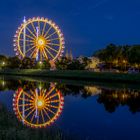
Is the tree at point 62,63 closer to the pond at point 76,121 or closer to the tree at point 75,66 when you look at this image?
the tree at point 75,66

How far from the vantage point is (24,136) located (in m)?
11.7

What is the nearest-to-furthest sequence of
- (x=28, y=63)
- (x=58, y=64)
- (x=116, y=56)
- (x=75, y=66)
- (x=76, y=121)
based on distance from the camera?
(x=76, y=121)
(x=75, y=66)
(x=58, y=64)
(x=28, y=63)
(x=116, y=56)

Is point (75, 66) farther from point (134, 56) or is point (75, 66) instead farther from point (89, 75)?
point (89, 75)

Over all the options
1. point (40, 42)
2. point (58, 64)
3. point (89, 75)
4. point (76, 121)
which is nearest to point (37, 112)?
point (76, 121)

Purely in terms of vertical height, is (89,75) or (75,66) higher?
(75,66)

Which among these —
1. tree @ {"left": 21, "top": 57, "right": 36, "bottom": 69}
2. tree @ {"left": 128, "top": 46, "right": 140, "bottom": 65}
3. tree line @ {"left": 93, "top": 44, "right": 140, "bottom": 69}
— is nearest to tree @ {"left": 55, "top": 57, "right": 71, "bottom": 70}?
tree @ {"left": 21, "top": 57, "right": 36, "bottom": 69}

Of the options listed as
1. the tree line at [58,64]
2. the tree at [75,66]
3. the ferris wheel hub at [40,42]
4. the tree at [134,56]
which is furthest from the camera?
the tree line at [58,64]

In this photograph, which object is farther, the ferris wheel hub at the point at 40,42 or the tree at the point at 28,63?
the tree at the point at 28,63

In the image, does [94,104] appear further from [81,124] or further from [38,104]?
[81,124]

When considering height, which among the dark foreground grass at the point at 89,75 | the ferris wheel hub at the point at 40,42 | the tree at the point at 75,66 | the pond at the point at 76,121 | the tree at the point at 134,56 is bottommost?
the pond at the point at 76,121

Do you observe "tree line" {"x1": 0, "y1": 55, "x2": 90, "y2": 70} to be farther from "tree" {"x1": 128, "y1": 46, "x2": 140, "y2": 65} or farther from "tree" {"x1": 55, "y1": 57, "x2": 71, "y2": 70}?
"tree" {"x1": 128, "y1": 46, "x2": 140, "y2": 65}

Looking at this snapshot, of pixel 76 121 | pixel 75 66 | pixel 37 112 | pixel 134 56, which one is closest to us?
pixel 76 121

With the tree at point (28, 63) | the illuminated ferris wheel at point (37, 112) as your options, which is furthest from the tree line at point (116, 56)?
the illuminated ferris wheel at point (37, 112)

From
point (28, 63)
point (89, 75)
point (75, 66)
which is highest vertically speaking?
point (28, 63)
